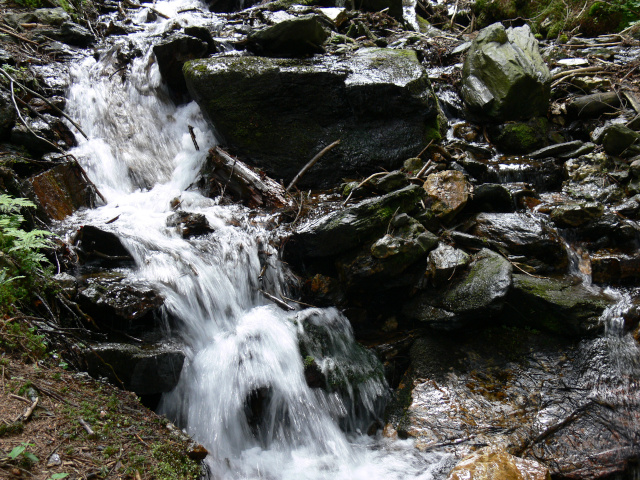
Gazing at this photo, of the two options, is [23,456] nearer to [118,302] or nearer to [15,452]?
[15,452]

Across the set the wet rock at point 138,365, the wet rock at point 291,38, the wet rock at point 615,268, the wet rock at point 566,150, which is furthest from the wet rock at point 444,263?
the wet rock at point 291,38

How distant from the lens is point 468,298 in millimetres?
4117

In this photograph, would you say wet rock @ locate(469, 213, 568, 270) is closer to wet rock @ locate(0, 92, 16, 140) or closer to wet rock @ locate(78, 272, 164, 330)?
wet rock @ locate(78, 272, 164, 330)

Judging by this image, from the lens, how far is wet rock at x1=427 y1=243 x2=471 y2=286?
14.2ft

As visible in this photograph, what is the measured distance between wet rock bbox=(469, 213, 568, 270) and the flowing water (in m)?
0.84

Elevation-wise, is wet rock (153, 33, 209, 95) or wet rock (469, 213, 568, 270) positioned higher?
wet rock (153, 33, 209, 95)

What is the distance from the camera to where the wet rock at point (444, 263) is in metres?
4.34

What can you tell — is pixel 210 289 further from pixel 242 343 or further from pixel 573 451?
pixel 573 451

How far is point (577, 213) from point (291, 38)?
17.8 ft

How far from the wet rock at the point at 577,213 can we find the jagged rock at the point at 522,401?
70.0 inches

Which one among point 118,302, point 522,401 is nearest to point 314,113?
point 118,302

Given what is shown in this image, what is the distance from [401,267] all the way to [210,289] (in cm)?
213

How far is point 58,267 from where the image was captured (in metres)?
3.84

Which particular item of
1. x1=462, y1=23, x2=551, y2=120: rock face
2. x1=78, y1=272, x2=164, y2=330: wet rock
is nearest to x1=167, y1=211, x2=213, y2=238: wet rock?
x1=78, y1=272, x2=164, y2=330: wet rock
